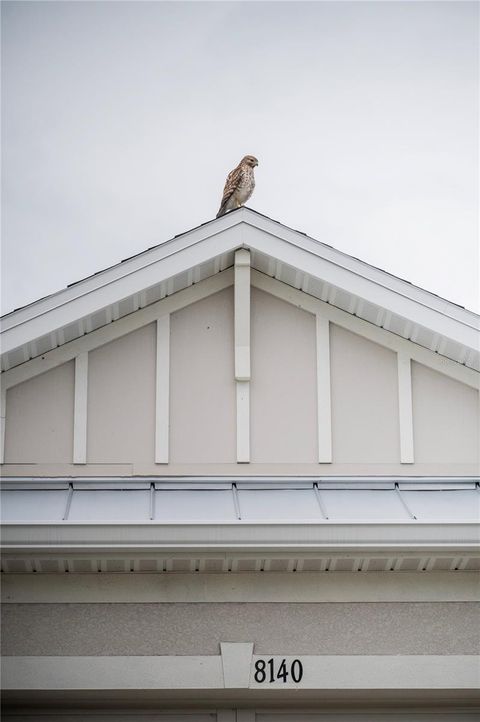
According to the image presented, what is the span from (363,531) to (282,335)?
215cm

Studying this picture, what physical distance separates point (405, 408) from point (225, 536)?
214 centimetres

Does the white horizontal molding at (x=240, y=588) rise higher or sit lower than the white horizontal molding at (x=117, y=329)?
lower

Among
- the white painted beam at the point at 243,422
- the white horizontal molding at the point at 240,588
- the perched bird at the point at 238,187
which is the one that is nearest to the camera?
the white horizontal molding at the point at 240,588

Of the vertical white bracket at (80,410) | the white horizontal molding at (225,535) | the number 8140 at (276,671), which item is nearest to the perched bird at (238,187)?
the vertical white bracket at (80,410)

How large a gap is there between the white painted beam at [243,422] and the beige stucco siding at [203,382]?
0.05 m

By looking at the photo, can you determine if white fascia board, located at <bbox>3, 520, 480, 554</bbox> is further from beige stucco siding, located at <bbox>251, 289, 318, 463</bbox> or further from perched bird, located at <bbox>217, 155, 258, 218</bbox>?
perched bird, located at <bbox>217, 155, 258, 218</bbox>

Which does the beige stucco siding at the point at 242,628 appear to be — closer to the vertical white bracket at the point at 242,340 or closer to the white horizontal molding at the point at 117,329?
the vertical white bracket at the point at 242,340

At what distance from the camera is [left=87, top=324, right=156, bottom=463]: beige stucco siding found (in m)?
9.54

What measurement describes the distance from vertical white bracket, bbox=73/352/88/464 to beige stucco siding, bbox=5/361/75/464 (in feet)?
0.14

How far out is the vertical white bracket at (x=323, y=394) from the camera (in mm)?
9633

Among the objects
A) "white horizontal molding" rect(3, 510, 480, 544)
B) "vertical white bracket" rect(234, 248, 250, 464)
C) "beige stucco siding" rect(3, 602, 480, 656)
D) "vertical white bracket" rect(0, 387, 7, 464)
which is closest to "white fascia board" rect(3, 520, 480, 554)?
"white horizontal molding" rect(3, 510, 480, 544)

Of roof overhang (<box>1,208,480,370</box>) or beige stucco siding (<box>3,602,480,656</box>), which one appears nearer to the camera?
beige stucco siding (<box>3,602,480,656</box>)

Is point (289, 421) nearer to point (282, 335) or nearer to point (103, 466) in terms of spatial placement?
point (282, 335)

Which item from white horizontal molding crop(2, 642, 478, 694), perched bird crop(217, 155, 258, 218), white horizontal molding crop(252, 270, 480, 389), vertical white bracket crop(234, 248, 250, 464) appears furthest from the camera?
perched bird crop(217, 155, 258, 218)
